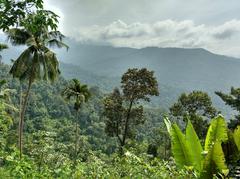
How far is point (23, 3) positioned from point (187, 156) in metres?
3.59

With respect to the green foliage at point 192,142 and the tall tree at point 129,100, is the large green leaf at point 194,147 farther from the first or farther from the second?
the tall tree at point 129,100

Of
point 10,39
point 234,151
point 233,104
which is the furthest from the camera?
point 233,104

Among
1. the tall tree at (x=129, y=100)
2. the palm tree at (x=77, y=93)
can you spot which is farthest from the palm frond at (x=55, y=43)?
the palm tree at (x=77, y=93)

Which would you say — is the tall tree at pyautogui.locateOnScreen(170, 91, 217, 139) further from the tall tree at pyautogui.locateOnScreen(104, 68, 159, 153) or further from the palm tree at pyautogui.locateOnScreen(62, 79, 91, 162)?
the palm tree at pyautogui.locateOnScreen(62, 79, 91, 162)

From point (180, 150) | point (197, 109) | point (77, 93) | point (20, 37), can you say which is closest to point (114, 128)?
point (77, 93)

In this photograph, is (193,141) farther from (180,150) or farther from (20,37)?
(20,37)

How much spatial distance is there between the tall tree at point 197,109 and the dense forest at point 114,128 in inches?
3.6

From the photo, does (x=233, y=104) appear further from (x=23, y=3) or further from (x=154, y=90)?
(x=23, y=3)

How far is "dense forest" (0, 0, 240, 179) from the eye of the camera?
230 inches

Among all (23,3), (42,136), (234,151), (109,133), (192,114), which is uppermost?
(23,3)

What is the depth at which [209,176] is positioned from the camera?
6.07 m

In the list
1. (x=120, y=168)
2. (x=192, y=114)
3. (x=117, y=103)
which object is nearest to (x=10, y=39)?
(x=117, y=103)

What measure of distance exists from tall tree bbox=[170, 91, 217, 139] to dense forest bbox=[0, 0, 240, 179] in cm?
9

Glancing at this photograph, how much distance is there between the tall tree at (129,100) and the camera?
35.0 metres
